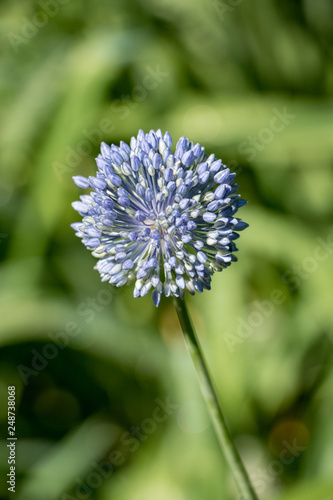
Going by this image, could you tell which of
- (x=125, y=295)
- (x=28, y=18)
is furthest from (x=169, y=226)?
(x=28, y=18)

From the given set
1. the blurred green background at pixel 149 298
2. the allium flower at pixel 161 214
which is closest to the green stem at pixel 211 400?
the allium flower at pixel 161 214

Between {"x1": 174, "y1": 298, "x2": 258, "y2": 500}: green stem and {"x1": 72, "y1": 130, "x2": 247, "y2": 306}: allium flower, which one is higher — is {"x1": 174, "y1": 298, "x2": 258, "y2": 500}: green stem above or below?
below

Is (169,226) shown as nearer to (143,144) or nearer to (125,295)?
(143,144)

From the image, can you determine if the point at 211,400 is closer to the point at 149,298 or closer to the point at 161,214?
the point at 161,214

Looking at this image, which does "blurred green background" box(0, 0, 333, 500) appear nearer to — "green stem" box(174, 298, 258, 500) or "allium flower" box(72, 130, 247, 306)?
"green stem" box(174, 298, 258, 500)

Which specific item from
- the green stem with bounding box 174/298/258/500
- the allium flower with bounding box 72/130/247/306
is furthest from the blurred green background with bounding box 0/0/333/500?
the allium flower with bounding box 72/130/247/306

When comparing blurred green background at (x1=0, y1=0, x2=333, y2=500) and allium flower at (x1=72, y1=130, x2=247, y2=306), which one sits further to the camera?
blurred green background at (x1=0, y1=0, x2=333, y2=500)

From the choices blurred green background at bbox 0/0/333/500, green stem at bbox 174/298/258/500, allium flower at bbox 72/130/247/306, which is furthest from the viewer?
blurred green background at bbox 0/0/333/500

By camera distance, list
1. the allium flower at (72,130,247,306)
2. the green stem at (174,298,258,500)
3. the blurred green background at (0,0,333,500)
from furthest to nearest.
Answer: the blurred green background at (0,0,333,500) → the allium flower at (72,130,247,306) → the green stem at (174,298,258,500)
